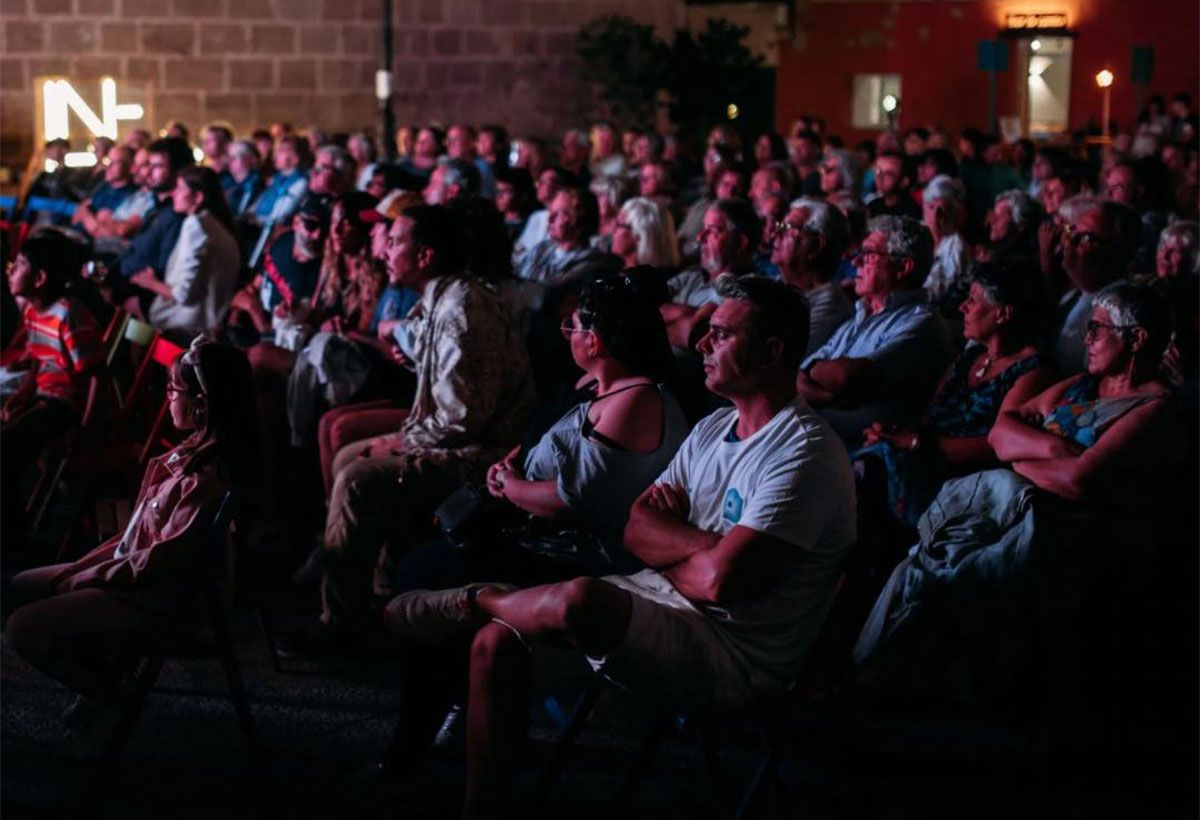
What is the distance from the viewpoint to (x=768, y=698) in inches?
163

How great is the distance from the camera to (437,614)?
4.43 m

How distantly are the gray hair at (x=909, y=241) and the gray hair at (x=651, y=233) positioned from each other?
240cm

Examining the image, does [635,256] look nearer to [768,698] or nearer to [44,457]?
[44,457]

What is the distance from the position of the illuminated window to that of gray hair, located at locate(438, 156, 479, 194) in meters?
18.9

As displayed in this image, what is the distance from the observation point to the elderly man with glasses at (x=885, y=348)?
5895 mm

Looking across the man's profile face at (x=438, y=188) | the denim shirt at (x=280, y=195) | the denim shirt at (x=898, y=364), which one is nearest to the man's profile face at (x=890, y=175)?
the man's profile face at (x=438, y=188)

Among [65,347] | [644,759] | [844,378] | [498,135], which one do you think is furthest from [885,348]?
[498,135]

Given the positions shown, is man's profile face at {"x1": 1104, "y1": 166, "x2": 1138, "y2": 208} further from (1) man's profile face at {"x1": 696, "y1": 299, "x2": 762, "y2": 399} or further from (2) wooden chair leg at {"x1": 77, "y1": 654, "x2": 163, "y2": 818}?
(2) wooden chair leg at {"x1": 77, "y1": 654, "x2": 163, "y2": 818}

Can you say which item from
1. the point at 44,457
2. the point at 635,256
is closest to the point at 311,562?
the point at 44,457

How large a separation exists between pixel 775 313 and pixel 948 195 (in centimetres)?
472

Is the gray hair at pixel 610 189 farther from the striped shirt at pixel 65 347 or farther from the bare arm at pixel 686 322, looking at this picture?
the striped shirt at pixel 65 347

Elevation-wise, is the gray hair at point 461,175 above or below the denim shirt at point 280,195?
above

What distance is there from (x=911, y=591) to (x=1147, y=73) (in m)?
22.5

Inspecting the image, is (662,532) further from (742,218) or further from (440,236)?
(742,218)
